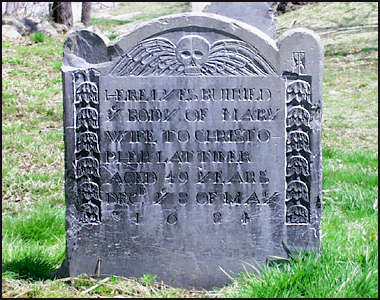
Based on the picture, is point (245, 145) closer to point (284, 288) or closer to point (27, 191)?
point (284, 288)

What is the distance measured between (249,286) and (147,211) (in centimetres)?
94

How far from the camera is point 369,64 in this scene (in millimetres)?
13219

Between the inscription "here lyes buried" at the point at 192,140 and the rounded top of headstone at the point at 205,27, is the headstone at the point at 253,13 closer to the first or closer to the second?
the rounded top of headstone at the point at 205,27

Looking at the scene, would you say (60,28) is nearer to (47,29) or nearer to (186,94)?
(47,29)

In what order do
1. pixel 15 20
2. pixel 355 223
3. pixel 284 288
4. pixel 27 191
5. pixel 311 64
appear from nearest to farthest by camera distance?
pixel 284 288 → pixel 311 64 → pixel 355 223 → pixel 27 191 → pixel 15 20

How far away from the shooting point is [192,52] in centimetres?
384

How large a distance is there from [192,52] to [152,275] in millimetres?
1717

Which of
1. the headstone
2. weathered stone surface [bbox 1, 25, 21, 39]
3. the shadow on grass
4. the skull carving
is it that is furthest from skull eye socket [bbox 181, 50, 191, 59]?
weathered stone surface [bbox 1, 25, 21, 39]

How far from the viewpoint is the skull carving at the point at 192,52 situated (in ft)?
12.5

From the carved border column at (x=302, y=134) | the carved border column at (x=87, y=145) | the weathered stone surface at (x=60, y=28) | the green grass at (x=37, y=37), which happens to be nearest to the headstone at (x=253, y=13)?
the carved border column at (x=302, y=134)

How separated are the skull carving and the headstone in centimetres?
156

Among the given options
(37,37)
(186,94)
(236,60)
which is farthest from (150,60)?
(37,37)

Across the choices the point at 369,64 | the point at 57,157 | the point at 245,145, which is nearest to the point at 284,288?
the point at 245,145

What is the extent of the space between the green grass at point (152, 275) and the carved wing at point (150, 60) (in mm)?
1551
